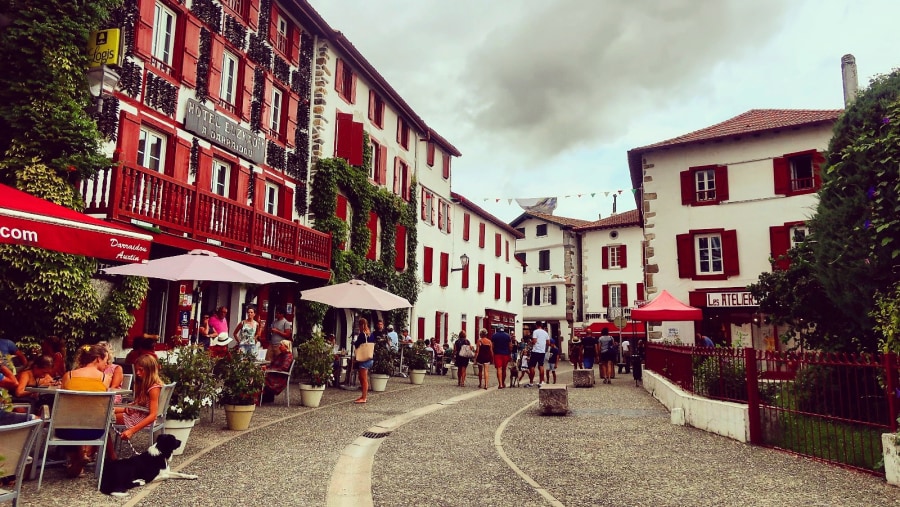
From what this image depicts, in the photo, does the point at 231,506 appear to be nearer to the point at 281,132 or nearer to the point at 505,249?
the point at 281,132

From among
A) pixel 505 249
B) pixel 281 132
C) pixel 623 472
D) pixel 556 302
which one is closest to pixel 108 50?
pixel 281 132

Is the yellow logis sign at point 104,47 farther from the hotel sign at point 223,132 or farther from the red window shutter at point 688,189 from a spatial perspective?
the red window shutter at point 688,189

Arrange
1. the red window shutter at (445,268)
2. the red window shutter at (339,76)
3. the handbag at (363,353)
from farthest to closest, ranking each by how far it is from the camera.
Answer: the red window shutter at (445,268) < the red window shutter at (339,76) < the handbag at (363,353)

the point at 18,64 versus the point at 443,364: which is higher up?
the point at 18,64

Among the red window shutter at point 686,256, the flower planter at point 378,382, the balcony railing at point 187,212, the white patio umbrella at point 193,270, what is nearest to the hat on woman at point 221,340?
the white patio umbrella at point 193,270

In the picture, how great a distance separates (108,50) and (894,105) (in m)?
11.9

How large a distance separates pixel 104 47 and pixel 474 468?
9732 millimetres

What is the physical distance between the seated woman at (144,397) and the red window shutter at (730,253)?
20.5 metres

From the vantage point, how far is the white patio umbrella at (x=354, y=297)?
13602mm

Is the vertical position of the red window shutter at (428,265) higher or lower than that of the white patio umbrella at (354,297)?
higher

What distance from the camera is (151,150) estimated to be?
13.4 meters

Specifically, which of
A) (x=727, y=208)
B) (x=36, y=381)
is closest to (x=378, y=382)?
(x=36, y=381)

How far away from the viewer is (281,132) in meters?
18.1

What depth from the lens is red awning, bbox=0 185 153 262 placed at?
5402mm
